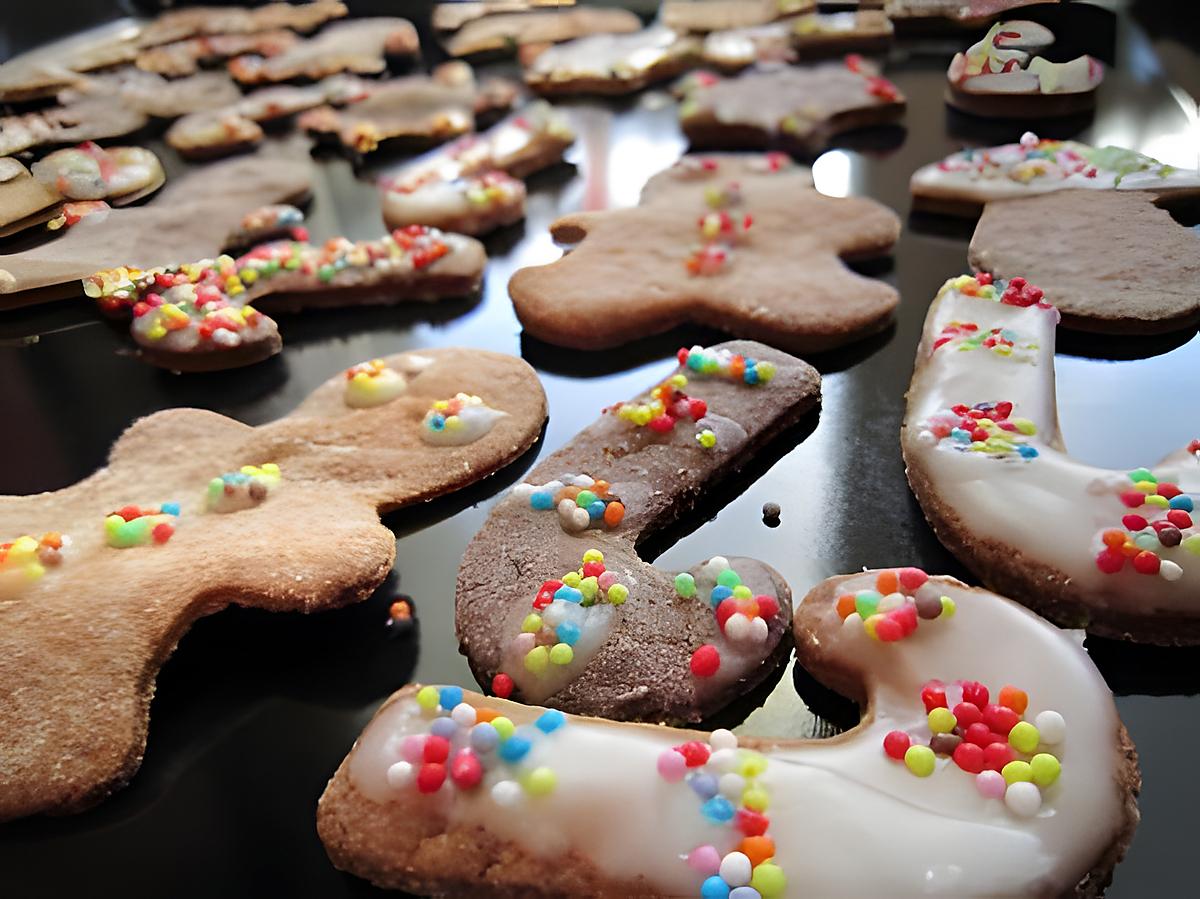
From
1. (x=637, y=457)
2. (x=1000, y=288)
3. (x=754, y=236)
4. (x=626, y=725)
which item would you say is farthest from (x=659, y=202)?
(x=626, y=725)

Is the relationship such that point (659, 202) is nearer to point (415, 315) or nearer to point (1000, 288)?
point (415, 315)

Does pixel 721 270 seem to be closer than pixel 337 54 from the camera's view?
Yes

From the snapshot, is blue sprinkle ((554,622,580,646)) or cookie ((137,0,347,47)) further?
cookie ((137,0,347,47))

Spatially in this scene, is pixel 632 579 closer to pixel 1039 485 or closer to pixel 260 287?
pixel 1039 485

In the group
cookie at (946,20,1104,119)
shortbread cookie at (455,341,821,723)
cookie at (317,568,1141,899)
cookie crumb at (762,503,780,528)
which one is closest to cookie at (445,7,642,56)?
cookie at (946,20,1104,119)

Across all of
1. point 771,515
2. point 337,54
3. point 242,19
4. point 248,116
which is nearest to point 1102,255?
point 771,515

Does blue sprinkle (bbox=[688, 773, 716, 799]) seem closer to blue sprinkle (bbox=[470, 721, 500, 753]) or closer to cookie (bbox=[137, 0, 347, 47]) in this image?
blue sprinkle (bbox=[470, 721, 500, 753])

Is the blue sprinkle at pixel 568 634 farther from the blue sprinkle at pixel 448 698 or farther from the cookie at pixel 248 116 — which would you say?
the cookie at pixel 248 116
